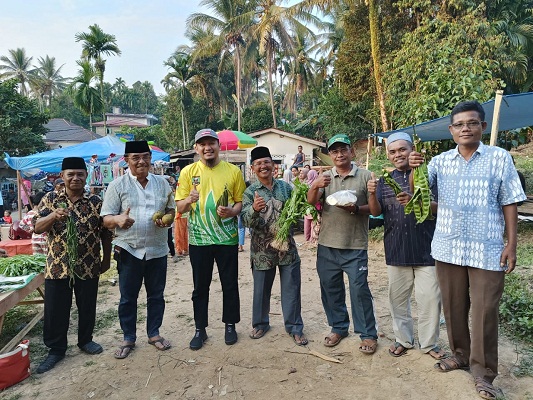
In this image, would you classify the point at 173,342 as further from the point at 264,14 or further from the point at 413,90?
the point at 264,14

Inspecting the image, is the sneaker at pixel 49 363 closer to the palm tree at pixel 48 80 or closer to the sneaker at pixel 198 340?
the sneaker at pixel 198 340

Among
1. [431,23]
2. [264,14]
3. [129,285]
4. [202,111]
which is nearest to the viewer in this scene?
[129,285]

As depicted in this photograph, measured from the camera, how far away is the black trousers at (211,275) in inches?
144

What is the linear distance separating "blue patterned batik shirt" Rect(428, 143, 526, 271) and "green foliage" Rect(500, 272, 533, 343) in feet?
6.11

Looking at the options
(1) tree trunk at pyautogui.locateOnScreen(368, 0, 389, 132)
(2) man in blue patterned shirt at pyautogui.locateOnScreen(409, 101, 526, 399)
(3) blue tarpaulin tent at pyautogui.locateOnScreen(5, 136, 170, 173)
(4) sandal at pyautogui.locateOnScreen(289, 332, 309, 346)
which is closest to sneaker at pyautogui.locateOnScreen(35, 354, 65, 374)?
(4) sandal at pyautogui.locateOnScreen(289, 332, 309, 346)

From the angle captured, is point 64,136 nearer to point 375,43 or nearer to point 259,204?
point 375,43

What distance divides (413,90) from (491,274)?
13.0 meters

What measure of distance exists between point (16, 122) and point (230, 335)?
18793 mm

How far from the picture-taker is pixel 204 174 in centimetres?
364

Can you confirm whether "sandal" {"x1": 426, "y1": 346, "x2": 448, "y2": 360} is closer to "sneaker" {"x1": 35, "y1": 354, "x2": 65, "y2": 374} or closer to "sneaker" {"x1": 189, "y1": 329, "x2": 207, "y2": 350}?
"sneaker" {"x1": 189, "y1": 329, "x2": 207, "y2": 350}

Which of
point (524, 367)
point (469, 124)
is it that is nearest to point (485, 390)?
point (524, 367)

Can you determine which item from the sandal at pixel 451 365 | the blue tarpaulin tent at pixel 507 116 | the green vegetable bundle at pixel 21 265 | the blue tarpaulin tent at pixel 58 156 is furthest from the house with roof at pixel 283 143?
the sandal at pixel 451 365

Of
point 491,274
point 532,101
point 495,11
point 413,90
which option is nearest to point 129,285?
point 491,274

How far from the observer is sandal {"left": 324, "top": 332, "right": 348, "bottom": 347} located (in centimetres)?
362
